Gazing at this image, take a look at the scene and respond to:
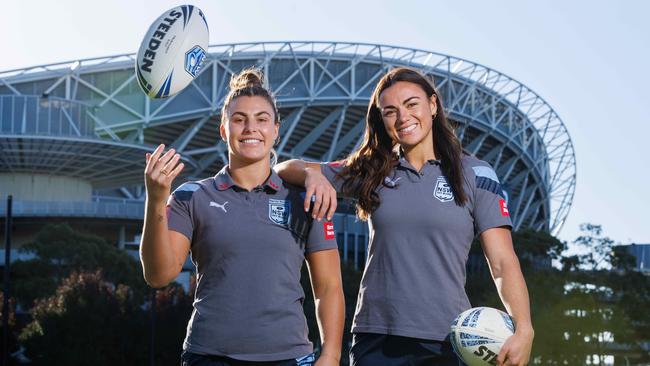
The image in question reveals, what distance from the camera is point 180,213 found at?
215 inches

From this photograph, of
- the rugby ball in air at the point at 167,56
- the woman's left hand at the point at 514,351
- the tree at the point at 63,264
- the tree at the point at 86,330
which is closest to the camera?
the woman's left hand at the point at 514,351

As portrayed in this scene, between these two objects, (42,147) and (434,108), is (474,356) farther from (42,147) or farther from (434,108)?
(42,147)

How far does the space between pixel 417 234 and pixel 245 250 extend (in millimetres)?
963

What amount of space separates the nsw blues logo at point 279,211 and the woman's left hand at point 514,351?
4.40 ft

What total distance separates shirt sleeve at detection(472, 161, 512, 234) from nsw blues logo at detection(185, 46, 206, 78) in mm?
3312

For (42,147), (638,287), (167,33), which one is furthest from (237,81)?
(42,147)

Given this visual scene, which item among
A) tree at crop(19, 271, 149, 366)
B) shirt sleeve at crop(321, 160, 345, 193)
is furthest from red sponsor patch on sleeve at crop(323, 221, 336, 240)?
tree at crop(19, 271, 149, 366)

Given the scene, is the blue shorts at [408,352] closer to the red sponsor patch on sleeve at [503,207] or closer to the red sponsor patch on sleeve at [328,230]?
the red sponsor patch on sleeve at [328,230]

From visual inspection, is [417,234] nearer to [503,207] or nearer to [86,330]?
[503,207]

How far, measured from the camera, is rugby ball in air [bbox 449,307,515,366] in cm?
Answer: 513

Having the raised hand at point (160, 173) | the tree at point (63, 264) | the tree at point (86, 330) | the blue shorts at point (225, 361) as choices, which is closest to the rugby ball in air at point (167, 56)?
the raised hand at point (160, 173)

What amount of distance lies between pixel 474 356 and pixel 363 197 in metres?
1.09

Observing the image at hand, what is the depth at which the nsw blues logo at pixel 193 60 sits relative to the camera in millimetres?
8172

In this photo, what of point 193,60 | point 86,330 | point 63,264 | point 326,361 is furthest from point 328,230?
point 63,264
